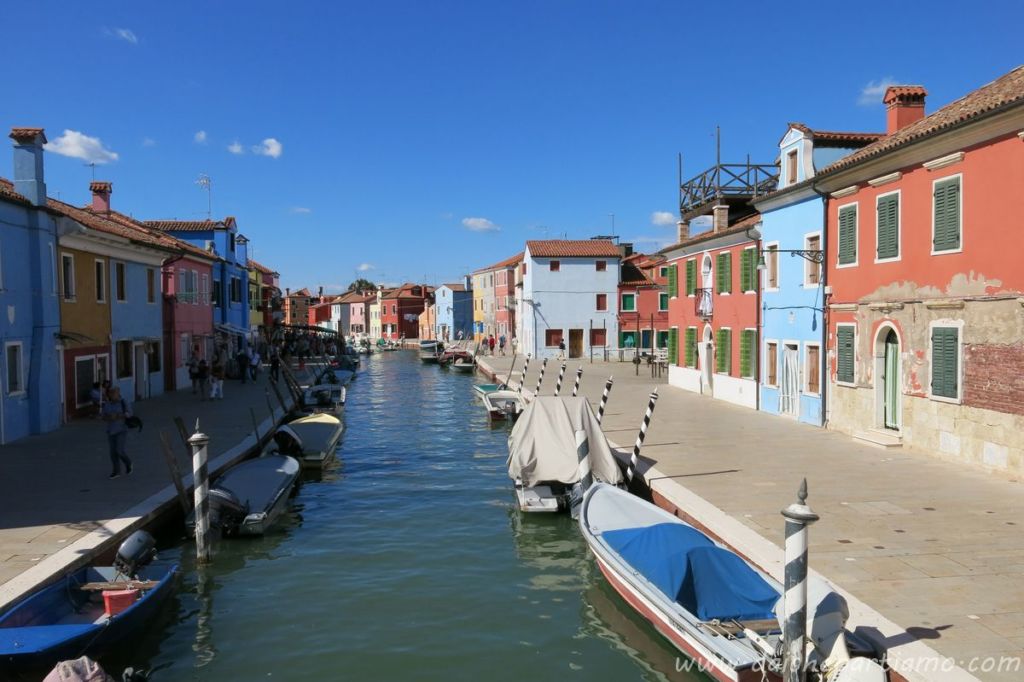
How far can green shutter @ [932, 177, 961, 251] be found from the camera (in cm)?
1424

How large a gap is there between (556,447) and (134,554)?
7.45 metres

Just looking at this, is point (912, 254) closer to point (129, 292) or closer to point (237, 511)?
point (237, 511)

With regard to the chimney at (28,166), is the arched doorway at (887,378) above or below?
below

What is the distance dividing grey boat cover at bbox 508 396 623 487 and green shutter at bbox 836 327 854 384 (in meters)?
7.43

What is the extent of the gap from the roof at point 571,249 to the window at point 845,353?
36.6m

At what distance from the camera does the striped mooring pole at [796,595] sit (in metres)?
6.43

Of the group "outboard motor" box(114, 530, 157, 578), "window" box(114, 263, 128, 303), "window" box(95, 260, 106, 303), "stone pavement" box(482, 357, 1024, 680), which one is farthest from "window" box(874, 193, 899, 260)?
"window" box(114, 263, 128, 303)

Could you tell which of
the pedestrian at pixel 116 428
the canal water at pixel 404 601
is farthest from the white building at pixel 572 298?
the pedestrian at pixel 116 428

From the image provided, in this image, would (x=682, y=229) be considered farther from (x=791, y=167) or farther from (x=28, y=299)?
(x=28, y=299)

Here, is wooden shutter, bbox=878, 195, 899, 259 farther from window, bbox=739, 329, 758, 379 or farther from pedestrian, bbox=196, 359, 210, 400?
pedestrian, bbox=196, 359, 210, 400

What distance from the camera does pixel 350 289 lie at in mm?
167625

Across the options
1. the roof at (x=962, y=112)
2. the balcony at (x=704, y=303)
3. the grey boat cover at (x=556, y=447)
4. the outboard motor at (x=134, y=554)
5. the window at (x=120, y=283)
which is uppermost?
the roof at (x=962, y=112)

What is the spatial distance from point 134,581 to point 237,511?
3730mm

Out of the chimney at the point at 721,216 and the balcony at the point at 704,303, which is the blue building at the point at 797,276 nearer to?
the balcony at the point at 704,303
